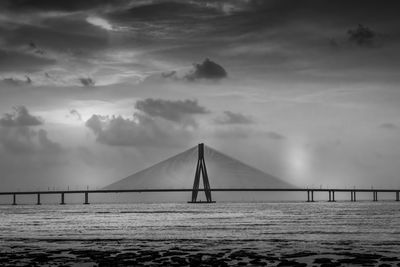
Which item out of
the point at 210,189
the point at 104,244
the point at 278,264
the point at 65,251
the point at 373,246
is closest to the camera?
the point at 278,264

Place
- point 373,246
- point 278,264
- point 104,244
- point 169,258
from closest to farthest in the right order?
1. point 278,264
2. point 169,258
3. point 373,246
4. point 104,244

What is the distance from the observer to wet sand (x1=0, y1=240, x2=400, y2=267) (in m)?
31.0

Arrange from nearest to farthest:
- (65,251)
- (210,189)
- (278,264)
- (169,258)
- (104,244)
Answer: (278,264) → (169,258) → (65,251) → (104,244) → (210,189)

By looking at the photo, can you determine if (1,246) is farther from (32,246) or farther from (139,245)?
(139,245)

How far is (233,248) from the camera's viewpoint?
4006 centimetres

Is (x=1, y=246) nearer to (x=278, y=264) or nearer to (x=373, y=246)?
(x=278, y=264)

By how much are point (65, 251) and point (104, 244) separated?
20.1 ft

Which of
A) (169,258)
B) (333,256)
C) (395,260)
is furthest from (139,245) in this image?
(395,260)

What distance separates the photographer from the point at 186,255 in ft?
115

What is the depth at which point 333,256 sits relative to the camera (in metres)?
34.4

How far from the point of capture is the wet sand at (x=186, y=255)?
3097cm

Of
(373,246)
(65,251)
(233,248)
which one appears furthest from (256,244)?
(65,251)

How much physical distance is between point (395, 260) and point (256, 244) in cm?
1352

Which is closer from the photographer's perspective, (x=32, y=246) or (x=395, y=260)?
(x=395, y=260)
